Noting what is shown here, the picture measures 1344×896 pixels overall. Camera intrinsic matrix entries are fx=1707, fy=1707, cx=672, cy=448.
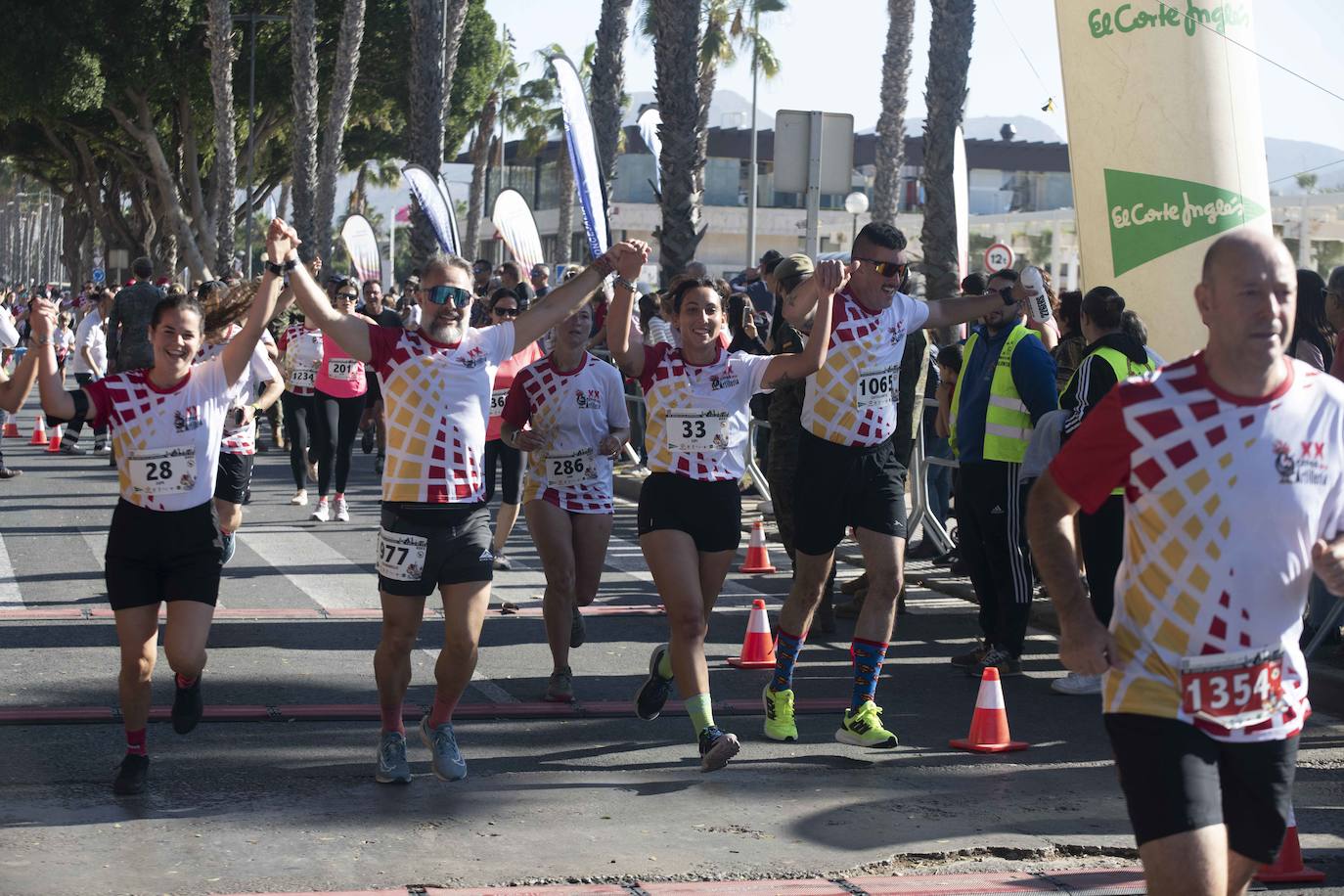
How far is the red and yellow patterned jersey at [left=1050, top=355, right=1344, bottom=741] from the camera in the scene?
3.71m

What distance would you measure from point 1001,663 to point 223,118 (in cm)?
3235

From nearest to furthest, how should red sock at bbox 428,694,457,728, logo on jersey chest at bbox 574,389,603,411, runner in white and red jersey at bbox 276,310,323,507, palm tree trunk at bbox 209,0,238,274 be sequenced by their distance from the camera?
1. red sock at bbox 428,694,457,728
2. logo on jersey chest at bbox 574,389,603,411
3. runner in white and red jersey at bbox 276,310,323,507
4. palm tree trunk at bbox 209,0,238,274

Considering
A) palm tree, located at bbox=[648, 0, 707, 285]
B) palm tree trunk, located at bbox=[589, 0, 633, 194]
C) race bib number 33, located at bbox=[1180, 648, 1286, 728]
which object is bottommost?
race bib number 33, located at bbox=[1180, 648, 1286, 728]

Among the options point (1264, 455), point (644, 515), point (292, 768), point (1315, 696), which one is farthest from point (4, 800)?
point (1315, 696)

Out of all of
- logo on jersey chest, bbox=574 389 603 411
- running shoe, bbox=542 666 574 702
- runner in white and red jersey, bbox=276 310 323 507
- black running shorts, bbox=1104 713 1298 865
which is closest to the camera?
black running shorts, bbox=1104 713 1298 865

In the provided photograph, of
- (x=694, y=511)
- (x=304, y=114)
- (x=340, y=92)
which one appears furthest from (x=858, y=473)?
(x=304, y=114)

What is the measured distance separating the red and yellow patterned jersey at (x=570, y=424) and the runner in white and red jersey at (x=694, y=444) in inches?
29.3

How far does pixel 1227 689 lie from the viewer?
3.71 metres

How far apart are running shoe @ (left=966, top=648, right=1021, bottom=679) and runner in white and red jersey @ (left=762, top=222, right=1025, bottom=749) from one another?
1.60 meters

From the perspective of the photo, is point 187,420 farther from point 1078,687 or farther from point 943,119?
point 943,119

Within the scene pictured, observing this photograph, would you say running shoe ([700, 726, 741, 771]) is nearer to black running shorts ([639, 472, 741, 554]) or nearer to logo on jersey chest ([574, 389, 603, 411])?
black running shorts ([639, 472, 741, 554])

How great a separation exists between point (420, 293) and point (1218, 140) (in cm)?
456

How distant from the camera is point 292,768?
6605mm

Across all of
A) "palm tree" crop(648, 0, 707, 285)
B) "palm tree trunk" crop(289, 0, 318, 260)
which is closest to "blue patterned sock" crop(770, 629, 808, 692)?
"palm tree" crop(648, 0, 707, 285)
